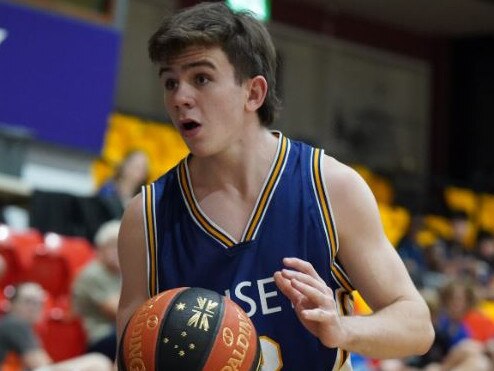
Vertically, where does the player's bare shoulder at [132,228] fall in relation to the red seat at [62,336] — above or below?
above

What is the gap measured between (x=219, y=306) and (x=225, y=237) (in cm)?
40

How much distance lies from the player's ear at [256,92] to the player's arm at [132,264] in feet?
1.35

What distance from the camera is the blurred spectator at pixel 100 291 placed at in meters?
6.56

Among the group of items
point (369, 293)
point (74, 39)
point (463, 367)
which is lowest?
point (463, 367)

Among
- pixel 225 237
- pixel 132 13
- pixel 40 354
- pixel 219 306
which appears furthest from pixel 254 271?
pixel 132 13

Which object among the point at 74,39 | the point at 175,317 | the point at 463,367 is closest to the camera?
the point at 175,317

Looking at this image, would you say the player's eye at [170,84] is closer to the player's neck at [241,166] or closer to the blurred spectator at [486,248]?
the player's neck at [241,166]

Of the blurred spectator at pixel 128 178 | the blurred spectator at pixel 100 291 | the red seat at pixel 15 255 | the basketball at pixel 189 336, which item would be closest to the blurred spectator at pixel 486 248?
the blurred spectator at pixel 128 178

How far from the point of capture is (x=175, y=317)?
2.60 m

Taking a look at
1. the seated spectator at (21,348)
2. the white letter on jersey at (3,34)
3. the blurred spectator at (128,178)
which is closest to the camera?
the seated spectator at (21,348)

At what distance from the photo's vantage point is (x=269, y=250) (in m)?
2.98

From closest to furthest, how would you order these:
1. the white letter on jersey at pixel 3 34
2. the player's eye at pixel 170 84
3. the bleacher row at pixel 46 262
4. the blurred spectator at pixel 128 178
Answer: the player's eye at pixel 170 84
the bleacher row at pixel 46 262
the blurred spectator at pixel 128 178
the white letter on jersey at pixel 3 34

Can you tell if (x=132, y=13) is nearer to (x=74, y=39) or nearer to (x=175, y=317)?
(x=74, y=39)

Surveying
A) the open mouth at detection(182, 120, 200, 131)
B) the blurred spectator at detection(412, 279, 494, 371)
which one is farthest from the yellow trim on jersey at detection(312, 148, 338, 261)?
the blurred spectator at detection(412, 279, 494, 371)
